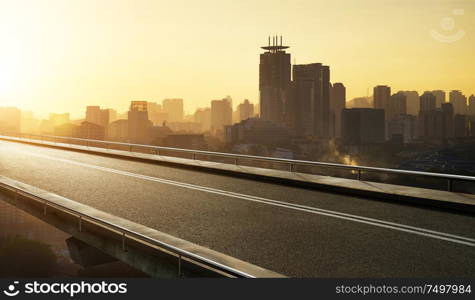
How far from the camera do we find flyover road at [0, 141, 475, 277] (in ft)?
24.6

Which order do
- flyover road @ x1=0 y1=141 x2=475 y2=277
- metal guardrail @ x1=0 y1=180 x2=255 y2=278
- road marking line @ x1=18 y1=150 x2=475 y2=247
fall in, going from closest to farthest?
metal guardrail @ x1=0 y1=180 x2=255 y2=278 < flyover road @ x1=0 y1=141 x2=475 y2=277 < road marking line @ x1=18 y1=150 x2=475 y2=247

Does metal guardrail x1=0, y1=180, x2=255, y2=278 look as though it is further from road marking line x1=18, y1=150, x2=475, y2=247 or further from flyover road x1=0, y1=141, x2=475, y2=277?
road marking line x1=18, y1=150, x2=475, y2=247

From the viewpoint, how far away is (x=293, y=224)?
1014 centimetres

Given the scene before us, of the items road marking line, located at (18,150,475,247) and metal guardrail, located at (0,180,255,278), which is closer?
metal guardrail, located at (0,180,255,278)

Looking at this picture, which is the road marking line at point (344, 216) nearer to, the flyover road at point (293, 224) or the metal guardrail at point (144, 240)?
the flyover road at point (293, 224)

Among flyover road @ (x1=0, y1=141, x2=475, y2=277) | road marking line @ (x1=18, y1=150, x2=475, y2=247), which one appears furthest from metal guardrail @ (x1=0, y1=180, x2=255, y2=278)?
road marking line @ (x1=18, y1=150, x2=475, y2=247)

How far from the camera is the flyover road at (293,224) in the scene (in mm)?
7492

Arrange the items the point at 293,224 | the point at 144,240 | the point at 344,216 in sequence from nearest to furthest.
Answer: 1. the point at 144,240
2. the point at 293,224
3. the point at 344,216

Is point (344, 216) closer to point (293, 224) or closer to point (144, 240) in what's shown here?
point (293, 224)

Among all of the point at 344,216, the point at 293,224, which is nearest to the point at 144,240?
the point at 293,224

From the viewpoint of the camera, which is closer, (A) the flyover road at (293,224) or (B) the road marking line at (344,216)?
(A) the flyover road at (293,224)

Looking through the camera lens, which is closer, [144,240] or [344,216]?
[144,240]

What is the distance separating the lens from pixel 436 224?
9844 mm

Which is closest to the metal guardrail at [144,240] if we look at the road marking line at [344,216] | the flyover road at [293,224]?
the flyover road at [293,224]
